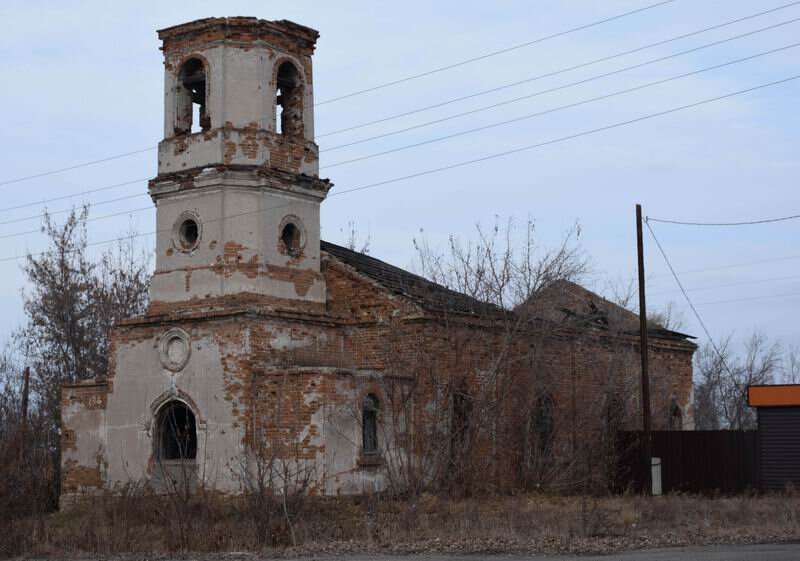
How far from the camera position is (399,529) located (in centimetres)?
2044

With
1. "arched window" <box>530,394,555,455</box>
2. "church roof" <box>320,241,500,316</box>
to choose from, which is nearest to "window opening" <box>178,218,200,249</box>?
"church roof" <box>320,241,500,316</box>

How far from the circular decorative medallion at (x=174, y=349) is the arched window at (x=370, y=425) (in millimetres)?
4281

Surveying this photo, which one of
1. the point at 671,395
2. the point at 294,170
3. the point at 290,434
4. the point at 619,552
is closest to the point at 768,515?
the point at 619,552

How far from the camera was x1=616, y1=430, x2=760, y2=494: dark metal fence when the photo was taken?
3022 centimetres

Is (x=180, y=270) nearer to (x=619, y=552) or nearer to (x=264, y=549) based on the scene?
(x=264, y=549)

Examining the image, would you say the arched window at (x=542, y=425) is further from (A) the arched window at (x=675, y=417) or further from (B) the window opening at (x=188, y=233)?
(B) the window opening at (x=188, y=233)

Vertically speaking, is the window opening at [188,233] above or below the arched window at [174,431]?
above

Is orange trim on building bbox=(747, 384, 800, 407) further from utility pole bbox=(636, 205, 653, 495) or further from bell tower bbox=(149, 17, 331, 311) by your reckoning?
bell tower bbox=(149, 17, 331, 311)

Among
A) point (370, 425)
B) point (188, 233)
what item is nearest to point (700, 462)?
point (370, 425)

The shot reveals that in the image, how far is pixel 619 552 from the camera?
1733 cm

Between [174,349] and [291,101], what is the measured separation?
22.3 feet

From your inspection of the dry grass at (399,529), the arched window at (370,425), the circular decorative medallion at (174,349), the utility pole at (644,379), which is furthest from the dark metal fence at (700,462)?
the circular decorative medallion at (174,349)

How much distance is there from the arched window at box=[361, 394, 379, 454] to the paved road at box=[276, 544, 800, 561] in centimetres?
994

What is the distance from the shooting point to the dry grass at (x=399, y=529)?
18719mm
